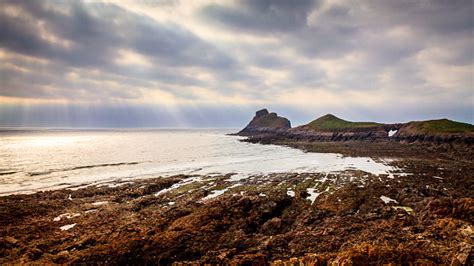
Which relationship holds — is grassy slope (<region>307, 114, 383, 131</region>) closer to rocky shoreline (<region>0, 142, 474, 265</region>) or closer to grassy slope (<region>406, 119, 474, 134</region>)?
grassy slope (<region>406, 119, 474, 134</region>)

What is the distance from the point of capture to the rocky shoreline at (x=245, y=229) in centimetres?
922

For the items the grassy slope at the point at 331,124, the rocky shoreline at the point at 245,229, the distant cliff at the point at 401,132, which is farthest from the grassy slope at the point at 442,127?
the rocky shoreline at the point at 245,229

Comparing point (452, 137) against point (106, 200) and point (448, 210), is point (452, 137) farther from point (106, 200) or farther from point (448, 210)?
point (106, 200)

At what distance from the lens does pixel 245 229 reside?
47.1 ft

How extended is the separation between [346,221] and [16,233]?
20.7m

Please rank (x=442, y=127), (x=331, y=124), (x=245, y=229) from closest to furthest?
(x=245, y=229)
(x=442, y=127)
(x=331, y=124)

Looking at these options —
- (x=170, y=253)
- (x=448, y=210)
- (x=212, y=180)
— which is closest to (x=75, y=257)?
(x=170, y=253)

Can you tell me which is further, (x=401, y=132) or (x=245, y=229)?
(x=401, y=132)

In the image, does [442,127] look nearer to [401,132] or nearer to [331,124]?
[401,132]

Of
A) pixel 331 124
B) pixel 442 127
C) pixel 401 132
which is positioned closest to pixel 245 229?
pixel 442 127

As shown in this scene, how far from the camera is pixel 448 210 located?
43.3ft

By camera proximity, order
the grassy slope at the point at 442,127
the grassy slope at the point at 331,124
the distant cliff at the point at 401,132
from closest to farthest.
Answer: the distant cliff at the point at 401,132, the grassy slope at the point at 442,127, the grassy slope at the point at 331,124

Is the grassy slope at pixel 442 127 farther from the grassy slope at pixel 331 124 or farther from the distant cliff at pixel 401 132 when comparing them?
the grassy slope at pixel 331 124

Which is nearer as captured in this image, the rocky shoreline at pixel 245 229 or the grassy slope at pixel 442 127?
the rocky shoreline at pixel 245 229
